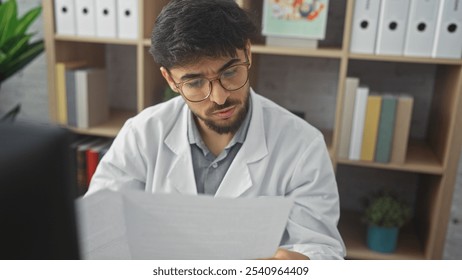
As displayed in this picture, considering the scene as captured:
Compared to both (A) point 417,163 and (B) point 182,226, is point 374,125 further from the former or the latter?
(B) point 182,226

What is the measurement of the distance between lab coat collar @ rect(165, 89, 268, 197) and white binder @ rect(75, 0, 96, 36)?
87 centimetres

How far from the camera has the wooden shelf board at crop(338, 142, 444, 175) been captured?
1.63 meters

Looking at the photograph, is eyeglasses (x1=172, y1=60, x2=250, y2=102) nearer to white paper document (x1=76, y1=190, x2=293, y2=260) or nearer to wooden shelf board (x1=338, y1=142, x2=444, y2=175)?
white paper document (x1=76, y1=190, x2=293, y2=260)

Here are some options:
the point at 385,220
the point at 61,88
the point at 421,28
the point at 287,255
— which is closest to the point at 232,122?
the point at 287,255

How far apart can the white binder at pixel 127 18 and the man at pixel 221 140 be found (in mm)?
642

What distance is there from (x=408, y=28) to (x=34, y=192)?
1.50 metres

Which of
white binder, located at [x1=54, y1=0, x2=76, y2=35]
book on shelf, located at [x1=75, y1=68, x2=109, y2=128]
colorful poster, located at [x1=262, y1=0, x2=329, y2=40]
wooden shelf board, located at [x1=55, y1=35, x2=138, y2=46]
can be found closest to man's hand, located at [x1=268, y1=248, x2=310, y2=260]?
colorful poster, located at [x1=262, y1=0, x2=329, y2=40]

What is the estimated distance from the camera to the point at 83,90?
183 centimetres

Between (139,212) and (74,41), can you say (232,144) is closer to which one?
(139,212)

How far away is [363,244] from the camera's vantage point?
1812 mm

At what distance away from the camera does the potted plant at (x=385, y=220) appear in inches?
67.8

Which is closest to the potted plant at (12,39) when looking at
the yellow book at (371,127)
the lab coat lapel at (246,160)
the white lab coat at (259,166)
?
the white lab coat at (259,166)

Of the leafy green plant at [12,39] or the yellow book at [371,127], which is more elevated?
the leafy green plant at [12,39]

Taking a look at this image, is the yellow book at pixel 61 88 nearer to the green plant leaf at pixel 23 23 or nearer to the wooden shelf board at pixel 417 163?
the green plant leaf at pixel 23 23
